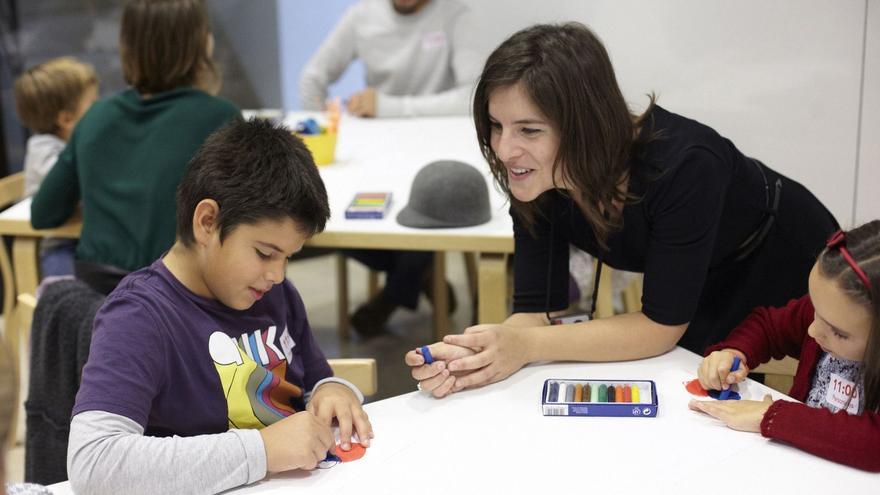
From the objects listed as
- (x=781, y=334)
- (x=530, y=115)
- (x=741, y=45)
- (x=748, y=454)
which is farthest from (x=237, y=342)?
(x=741, y=45)

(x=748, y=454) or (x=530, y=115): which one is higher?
(x=530, y=115)

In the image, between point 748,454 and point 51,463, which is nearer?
point 748,454

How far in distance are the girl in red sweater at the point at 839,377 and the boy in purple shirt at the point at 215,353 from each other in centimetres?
52

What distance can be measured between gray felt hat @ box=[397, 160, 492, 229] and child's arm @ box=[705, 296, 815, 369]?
0.86 meters

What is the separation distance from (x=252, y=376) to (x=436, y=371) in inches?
10.5

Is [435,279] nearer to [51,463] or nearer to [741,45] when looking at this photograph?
[741,45]

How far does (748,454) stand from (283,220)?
70 cm

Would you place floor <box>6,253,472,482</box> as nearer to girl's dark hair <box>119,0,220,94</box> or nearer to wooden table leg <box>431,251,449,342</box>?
wooden table leg <box>431,251,449,342</box>

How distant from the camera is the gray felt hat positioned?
235 centimetres

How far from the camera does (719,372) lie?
149cm

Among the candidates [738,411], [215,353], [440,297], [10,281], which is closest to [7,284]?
[10,281]

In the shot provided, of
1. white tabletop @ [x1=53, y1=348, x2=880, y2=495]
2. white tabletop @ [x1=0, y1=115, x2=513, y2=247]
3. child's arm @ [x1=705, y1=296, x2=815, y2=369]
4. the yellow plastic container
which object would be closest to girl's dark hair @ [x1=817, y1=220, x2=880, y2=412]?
white tabletop @ [x1=53, y1=348, x2=880, y2=495]

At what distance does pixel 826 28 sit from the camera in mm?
2463

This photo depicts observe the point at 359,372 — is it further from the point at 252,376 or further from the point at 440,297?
the point at 440,297
